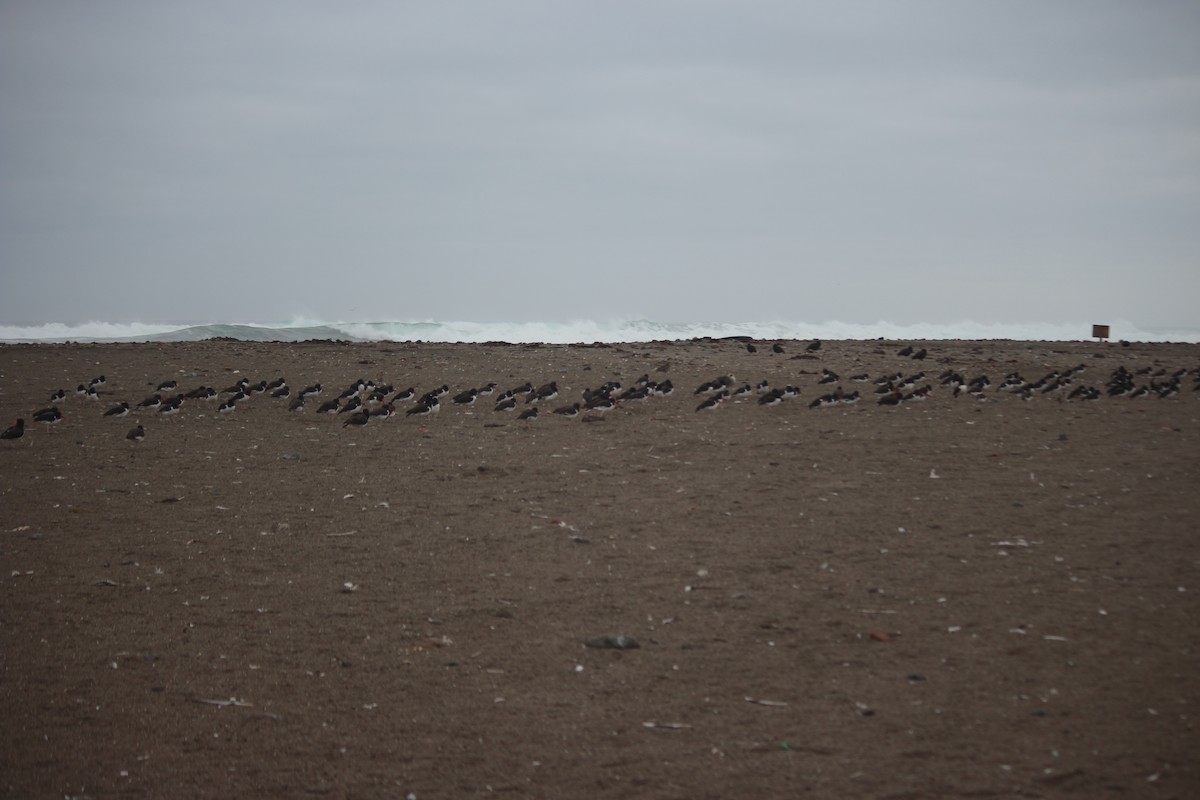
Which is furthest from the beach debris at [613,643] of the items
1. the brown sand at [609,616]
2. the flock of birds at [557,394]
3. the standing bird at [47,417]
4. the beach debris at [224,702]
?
the standing bird at [47,417]

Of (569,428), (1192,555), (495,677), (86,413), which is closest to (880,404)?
(569,428)

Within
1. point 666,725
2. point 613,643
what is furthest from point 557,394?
point 666,725

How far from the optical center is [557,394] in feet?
70.2

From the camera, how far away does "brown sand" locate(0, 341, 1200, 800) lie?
238 inches

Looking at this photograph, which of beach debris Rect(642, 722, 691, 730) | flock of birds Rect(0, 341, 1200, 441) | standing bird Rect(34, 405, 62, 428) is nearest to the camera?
beach debris Rect(642, 722, 691, 730)

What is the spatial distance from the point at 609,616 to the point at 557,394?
43.4ft

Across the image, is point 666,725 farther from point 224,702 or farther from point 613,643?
point 224,702

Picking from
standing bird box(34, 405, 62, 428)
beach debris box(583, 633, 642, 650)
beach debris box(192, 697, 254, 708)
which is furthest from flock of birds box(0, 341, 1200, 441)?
beach debris box(192, 697, 254, 708)

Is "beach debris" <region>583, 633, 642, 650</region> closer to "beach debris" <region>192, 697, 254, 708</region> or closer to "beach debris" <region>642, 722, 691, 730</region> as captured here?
"beach debris" <region>642, 722, 691, 730</region>

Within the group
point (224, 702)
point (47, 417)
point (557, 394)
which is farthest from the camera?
point (557, 394)

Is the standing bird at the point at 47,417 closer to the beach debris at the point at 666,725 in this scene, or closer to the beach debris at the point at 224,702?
the beach debris at the point at 224,702

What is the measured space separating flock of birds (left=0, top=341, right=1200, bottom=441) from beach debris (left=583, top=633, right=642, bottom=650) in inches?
414

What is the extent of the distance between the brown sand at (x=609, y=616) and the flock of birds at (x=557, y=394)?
281 centimetres

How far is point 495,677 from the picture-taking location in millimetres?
7309
